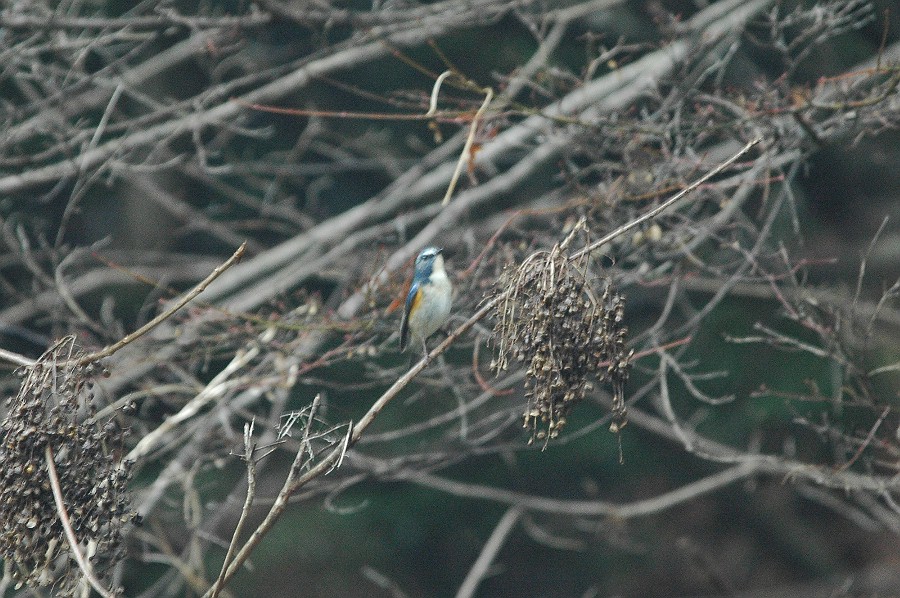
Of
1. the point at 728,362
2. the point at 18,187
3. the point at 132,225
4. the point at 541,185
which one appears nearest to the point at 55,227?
the point at 132,225

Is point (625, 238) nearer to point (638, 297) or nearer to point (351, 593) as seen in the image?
point (638, 297)

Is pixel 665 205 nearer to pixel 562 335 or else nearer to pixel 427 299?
pixel 562 335

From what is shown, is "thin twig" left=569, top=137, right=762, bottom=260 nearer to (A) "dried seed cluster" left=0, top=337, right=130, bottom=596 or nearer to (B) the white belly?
(A) "dried seed cluster" left=0, top=337, right=130, bottom=596

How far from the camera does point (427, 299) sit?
5.25 meters

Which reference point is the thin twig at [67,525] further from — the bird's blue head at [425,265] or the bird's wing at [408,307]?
the bird's blue head at [425,265]

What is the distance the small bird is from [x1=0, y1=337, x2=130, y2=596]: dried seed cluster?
7.83 feet

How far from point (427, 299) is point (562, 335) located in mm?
2422

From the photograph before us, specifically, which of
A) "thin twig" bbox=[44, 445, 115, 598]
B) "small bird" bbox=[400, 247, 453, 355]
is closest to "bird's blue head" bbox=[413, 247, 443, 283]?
"small bird" bbox=[400, 247, 453, 355]

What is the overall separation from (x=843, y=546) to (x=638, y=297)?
15.5 ft

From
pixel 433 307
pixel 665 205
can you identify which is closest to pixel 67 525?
pixel 665 205

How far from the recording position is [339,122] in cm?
1211

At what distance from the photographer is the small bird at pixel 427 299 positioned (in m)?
5.21

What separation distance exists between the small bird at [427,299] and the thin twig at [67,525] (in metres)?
2.52

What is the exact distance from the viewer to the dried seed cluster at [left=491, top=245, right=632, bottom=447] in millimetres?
2834
